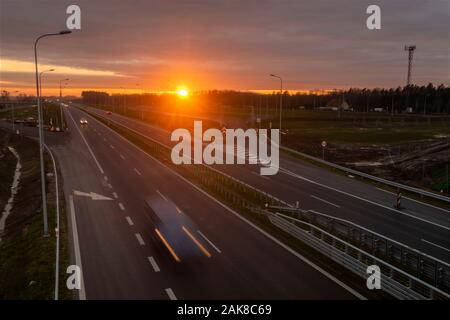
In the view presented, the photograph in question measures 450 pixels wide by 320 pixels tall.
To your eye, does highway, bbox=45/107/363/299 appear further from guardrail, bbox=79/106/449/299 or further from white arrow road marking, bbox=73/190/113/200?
guardrail, bbox=79/106/449/299

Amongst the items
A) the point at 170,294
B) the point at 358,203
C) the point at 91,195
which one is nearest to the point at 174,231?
the point at 170,294

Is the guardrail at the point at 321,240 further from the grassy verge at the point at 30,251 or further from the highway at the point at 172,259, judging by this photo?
the grassy verge at the point at 30,251

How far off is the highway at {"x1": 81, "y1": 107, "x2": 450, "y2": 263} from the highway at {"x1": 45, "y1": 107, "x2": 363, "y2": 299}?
23.2ft

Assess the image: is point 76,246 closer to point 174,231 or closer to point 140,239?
point 140,239

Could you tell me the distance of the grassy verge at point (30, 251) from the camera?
18.2 m

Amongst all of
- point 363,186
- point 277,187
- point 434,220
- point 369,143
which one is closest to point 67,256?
point 277,187

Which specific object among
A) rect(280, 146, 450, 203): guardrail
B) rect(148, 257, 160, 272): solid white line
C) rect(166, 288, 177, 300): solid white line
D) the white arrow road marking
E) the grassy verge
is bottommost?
the grassy verge

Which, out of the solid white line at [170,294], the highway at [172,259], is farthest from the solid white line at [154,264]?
the solid white line at [170,294]

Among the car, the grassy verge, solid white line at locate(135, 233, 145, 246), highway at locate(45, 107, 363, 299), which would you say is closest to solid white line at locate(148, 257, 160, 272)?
highway at locate(45, 107, 363, 299)

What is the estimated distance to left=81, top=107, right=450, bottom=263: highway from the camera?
2419 cm

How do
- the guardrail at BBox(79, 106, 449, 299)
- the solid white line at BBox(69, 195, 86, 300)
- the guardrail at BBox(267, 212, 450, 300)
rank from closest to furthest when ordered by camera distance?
the guardrail at BBox(267, 212, 450, 300) < the guardrail at BBox(79, 106, 449, 299) < the solid white line at BBox(69, 195, 86, 300)

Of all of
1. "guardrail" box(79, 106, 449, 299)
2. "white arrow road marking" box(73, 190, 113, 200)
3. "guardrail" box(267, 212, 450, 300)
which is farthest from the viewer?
"white arrow road marking" box(73, 190, 113, 200)
